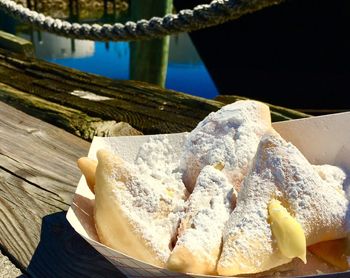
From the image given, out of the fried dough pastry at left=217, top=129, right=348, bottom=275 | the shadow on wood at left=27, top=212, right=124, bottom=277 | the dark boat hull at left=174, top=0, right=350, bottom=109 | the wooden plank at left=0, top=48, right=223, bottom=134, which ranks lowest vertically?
the dark boat hull at left=174, top=0, right=350, bottom=109

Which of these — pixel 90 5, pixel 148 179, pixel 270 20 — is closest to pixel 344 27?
pixel 270 20

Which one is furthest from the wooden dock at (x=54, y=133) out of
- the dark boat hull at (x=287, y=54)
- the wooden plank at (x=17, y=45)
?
the dark boat hull at (x=287, y=54)

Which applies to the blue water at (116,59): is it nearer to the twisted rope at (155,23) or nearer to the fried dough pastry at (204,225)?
the twisted rope at (155,23)

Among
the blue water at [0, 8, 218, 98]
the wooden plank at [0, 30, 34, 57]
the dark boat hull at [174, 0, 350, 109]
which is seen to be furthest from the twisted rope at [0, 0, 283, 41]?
the blue water at [0, 8, 218, 98]

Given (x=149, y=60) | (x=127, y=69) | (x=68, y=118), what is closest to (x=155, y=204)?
(x=68, y=118)

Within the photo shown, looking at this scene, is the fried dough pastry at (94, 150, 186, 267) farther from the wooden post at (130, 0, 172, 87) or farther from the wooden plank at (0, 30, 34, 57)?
the wooden post at (130, 0, 172, 87)

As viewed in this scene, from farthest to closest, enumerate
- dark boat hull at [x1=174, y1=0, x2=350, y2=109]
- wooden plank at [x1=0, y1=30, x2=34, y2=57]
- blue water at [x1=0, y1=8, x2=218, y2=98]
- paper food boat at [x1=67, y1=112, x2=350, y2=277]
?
blue water at [x1=0, y1=8, x2=218, y2=98]
dark boat hull at [x1=174, y1=0, x2=350, y2=109]
wooden plank at [x1=0, y1=30, x2=34, y2=57]
paper food boat at [x1=67, y1=112, x2=350, y2=277]
